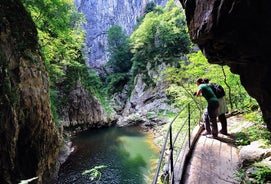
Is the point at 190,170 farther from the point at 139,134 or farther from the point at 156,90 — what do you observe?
the point at 156,90

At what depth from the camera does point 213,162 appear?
14.9ft

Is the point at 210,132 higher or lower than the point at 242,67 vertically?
lower

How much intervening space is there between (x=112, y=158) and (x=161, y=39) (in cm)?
2323

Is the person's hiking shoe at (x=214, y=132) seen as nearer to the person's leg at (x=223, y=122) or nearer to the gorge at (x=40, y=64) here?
the person's leg at (x=223, y=122)

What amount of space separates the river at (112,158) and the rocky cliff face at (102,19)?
3605 cm

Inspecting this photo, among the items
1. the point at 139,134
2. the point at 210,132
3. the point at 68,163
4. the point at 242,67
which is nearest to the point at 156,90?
the point at 139,134

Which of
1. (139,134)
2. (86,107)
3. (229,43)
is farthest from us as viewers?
(86,107)

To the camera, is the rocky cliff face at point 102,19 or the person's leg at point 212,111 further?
the rocky cliff face at point 102,19

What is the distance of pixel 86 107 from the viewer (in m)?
25.6

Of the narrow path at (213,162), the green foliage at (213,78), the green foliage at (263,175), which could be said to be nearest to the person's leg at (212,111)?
the narrow path at (213,162)

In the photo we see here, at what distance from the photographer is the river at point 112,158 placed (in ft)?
42.9

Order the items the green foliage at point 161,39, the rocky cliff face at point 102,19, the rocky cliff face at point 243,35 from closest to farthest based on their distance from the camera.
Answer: the rocky cliff face at point 243,35
the green foliage at point 161,39
the rocky cliff face at point 102,19

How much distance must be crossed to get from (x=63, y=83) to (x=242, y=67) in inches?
896

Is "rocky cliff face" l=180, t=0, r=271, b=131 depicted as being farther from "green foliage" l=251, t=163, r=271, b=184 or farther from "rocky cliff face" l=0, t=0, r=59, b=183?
"rocky cliff face" l=0, t=0, r=59, b=183
